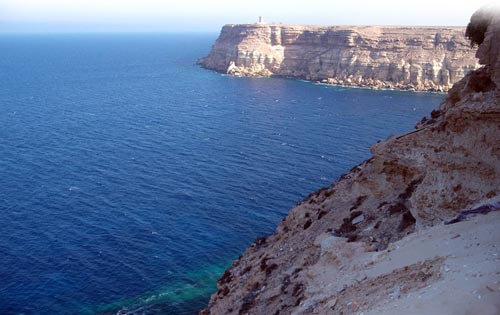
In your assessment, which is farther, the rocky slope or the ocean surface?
the ocean surface

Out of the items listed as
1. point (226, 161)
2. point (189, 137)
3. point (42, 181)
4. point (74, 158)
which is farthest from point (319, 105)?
point (42, 181)

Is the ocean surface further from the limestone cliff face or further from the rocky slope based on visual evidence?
the rocky slope

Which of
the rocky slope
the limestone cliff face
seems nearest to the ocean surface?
the limestone cliff face

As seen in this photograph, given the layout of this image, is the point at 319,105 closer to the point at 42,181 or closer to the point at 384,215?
the point at 42,181

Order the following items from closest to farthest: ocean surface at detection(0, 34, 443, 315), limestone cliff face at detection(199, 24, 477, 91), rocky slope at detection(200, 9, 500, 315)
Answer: rocky slope at detection(200, 9, 500, 315) < ocean surface at detection(0, 34, 443, 315) < limestone cliff face at detection(199, 24, 477, 91)

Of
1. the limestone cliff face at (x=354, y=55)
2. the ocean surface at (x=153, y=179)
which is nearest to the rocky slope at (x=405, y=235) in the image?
the ocean surface at (x=153, y=179)

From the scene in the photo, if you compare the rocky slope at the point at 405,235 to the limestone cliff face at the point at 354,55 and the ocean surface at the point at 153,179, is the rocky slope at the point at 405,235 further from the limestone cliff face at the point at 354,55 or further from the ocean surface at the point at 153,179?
the limestone cliff face at the point at 354,55
